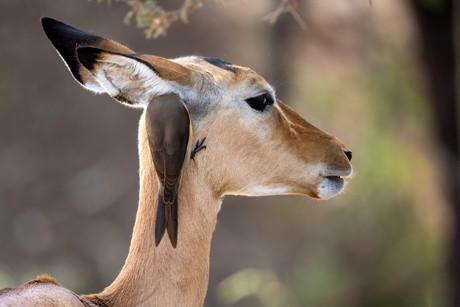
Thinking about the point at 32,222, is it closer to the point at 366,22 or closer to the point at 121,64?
the point at 366,22

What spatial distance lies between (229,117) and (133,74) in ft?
2.25

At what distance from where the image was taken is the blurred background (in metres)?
12.3

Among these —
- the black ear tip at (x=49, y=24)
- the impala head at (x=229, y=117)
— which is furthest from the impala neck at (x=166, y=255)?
the black ear tip at (x=49, y=24)

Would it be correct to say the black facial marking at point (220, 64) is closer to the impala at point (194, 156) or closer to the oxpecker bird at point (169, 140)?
the impala at point (194, 156)

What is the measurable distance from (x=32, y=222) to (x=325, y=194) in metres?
12.1

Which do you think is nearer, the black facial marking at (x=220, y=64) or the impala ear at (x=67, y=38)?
the impala ear at (x=67, y=38)

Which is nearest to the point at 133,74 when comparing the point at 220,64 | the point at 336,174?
the point at 220,64

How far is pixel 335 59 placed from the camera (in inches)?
634

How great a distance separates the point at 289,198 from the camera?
15531 millimetres

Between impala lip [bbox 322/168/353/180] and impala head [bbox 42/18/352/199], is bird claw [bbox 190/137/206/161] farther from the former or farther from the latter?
impala lip [bbox 322/168/353/180]

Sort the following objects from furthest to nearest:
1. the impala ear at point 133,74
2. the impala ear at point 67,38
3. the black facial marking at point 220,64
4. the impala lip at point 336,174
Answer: the impala lip at point 336,174 → the black facial marking at point 220,64 → the impala ear at point 67,38 → the impala ear at point 133,74

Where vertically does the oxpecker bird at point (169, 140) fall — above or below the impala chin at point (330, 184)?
below

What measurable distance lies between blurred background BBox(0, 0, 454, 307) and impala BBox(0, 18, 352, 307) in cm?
407

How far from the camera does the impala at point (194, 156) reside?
16.5 ft
